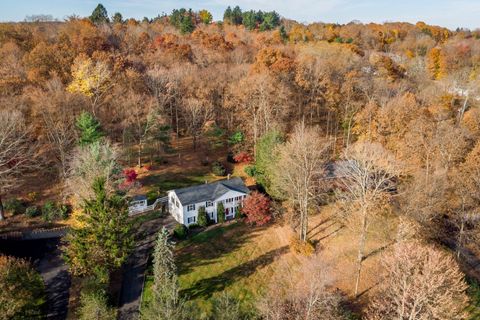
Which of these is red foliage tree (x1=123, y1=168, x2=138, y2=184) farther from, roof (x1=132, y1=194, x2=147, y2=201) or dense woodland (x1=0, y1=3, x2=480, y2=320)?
dense woodland (x1=0, y1=3, x2=480, y2=320)

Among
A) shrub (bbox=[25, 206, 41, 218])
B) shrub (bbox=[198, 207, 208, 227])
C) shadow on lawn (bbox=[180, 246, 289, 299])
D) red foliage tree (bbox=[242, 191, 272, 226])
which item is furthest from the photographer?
shrub (bbox=[25, 206, 41, 218])

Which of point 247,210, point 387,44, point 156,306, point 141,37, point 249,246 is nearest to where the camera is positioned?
point 156,306

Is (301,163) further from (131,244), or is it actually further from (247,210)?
(131,244)

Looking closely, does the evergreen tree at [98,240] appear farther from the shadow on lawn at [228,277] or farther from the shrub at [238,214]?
the shrub at [238,214]

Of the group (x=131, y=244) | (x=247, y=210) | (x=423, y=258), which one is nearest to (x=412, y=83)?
(x=247, y=210)

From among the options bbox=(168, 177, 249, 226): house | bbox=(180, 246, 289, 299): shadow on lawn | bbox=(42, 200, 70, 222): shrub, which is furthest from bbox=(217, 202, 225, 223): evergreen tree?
bbox=(42, 200, 70, 222): shrub

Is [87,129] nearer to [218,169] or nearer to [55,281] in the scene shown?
[218,169]
